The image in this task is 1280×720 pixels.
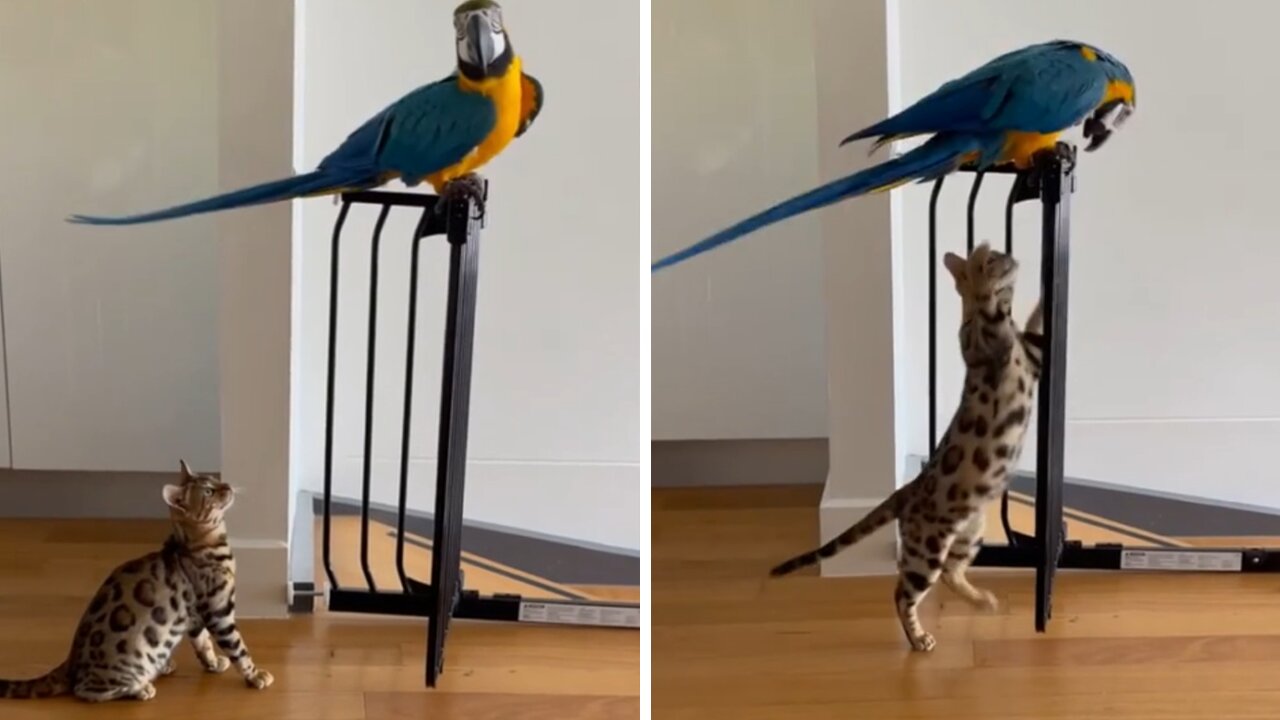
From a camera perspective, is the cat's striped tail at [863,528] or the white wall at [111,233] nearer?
the cat's striped tail at [863,528]

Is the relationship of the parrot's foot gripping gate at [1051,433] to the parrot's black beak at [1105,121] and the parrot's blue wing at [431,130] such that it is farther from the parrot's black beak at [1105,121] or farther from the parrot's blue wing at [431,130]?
the parrot's blue wing at [431,130]

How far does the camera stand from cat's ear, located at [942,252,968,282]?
957 millimetres

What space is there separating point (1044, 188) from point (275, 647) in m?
0.77

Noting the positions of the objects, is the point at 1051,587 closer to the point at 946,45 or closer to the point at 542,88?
the point at 946,45

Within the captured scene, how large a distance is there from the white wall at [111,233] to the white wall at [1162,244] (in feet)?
2.23

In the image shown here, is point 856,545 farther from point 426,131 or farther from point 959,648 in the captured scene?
→ point 426,131

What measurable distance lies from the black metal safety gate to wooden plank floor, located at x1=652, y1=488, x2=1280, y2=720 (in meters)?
0.10

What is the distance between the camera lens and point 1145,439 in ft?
3.58

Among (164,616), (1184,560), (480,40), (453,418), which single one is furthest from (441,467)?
(1184,560)

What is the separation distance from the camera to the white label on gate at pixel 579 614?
3.61 feet

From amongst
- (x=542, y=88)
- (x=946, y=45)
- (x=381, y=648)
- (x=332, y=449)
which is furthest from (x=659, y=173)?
(x=381, y=648)

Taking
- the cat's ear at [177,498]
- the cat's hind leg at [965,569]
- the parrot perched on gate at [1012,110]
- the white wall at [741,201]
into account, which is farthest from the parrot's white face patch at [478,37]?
the cat's hind leg at [965,569]

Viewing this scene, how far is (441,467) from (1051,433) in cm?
51

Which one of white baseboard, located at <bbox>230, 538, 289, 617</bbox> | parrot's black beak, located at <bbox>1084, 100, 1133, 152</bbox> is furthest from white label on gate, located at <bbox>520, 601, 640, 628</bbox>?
parrot's black beak, located at <bbox>1084, 100, 1133, 152</bbox>
